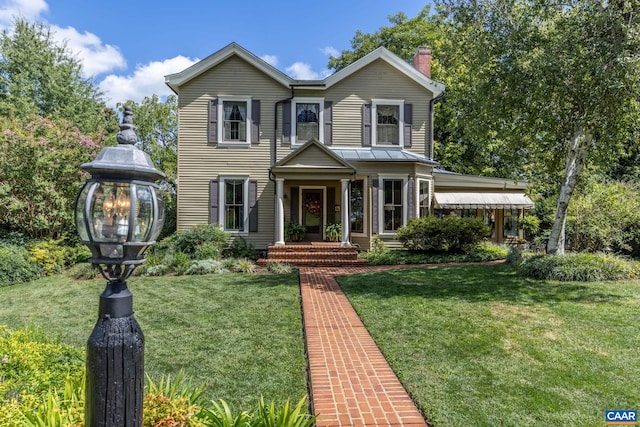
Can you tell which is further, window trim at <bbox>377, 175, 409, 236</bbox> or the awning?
the awning

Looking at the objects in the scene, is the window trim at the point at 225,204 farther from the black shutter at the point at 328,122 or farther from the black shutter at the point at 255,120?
the black shutter at the point at 328,122

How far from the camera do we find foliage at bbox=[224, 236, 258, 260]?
1345cm

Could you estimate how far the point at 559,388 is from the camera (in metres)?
3.70

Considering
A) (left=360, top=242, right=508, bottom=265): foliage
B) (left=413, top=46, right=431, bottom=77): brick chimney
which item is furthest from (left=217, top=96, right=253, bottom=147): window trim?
(left=413, top=46, right=431, bottom=77): brick chimney

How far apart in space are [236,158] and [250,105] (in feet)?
6.67

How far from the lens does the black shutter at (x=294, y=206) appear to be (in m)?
14.5

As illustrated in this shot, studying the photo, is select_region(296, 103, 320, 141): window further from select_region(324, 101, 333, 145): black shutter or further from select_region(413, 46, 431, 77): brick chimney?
select_region(413, 46, 431, 77): brick chimney

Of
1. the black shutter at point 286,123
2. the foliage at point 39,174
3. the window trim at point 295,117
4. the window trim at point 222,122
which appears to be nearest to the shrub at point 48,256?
the foliage at point 39,174

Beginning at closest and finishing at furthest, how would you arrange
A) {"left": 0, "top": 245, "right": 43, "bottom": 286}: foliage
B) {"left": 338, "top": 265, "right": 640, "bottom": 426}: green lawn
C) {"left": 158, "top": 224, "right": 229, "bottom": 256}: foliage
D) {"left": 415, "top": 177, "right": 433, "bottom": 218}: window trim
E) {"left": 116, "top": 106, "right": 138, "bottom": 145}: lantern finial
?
A: {"left": 116, "top": 106, "right": 138, "bottom": 145}: lantern finial < {"left": 338, "top": 265, "right": 640, "bottom": 426}: green lawn < {"left": 0, "top": 245, "right": 43, "bottom": 286}: foliage < {"left": 158, "top": 224, "right": 229, "bottom": 256}: foliage < {"left": 415, "top": 177, "right": 433, "bottom": 218}: window trim

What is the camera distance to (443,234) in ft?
41.8

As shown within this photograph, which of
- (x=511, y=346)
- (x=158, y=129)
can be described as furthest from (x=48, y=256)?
(x=158, y=129)

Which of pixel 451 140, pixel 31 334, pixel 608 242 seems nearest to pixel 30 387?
pixel 31 334

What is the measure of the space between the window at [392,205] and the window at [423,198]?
2.82ft

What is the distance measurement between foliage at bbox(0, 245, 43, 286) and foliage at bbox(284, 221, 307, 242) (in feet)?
24.2
